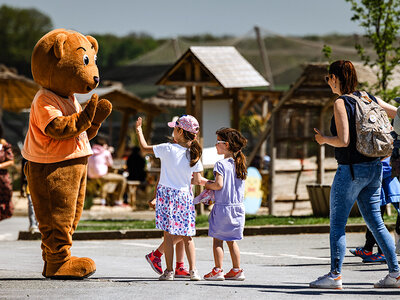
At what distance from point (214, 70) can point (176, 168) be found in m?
6.53

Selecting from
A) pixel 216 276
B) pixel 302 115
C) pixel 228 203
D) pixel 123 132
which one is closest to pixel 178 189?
pixel 228 203

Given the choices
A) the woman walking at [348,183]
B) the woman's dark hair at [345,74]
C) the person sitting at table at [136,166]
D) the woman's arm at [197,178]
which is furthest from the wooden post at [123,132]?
the woman walking at [348,183]

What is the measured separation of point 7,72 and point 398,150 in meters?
16.0

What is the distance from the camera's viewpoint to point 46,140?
7.54 meters

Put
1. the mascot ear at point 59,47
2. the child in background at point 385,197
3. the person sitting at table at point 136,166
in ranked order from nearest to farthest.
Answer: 1. the mascot ear at point 59,47
2. the child in background at point 385,197
3. the person sitting at table at point 136,166

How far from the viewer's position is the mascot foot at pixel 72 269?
292 inches

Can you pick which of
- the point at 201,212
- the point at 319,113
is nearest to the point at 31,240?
the point at 201,212

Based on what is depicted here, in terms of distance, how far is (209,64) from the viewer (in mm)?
14281

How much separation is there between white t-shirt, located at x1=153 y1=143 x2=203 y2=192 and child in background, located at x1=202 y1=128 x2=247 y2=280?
0.56 ft

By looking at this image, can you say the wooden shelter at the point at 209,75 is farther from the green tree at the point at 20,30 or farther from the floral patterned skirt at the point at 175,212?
the green tree at the point at 20,30

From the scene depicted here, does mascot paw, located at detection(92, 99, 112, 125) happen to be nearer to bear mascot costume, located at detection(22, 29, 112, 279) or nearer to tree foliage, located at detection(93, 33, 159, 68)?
bear mascot costume, located at detection(22, 29, 112, 279)

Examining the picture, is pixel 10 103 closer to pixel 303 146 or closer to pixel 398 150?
pixel 303 146

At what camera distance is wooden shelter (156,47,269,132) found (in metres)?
14.2

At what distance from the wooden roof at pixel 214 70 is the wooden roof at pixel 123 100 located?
6.24m
